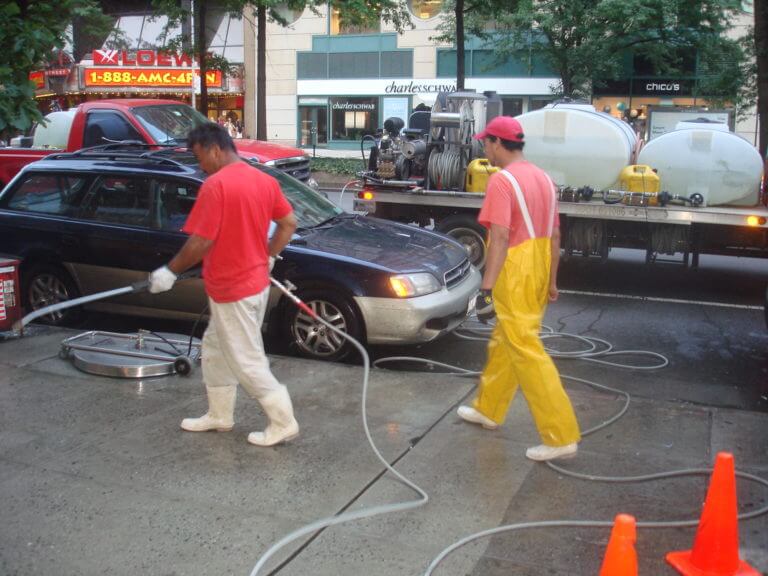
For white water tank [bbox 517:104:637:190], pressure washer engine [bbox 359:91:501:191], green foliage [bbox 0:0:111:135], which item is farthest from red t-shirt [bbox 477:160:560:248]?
pressure washer engine [bbox 359:91:501:191]

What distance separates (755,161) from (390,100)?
93.2ft

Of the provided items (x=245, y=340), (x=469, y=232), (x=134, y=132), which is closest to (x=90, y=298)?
(x=245, y=340)

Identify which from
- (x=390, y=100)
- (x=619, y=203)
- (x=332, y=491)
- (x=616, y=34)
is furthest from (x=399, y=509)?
(x=390, y=100)

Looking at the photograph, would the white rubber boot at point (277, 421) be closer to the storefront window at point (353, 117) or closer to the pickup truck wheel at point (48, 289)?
the pickup truck wheel at point (48, 289)

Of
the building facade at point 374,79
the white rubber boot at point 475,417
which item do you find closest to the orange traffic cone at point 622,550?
Result: the white rubber boot at point 475,417

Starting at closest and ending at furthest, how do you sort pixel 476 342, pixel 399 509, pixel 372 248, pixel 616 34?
pixel 399 509, pixel 372 248, pixel 476 342, pixel 616 34

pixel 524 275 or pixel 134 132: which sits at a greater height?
pixel 134 132

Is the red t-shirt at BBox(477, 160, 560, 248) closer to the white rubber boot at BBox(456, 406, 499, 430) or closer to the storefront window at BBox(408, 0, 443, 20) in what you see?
the white rubber boot at BBox(456, 406, 499, 430)

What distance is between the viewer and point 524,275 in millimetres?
4820

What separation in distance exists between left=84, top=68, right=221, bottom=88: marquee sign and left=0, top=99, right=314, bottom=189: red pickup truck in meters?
23.3

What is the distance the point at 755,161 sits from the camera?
32.3ft

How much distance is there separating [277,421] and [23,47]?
8.95 ft

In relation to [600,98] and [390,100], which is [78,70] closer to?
[390,100]

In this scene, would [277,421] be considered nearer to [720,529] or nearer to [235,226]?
[235,226]
